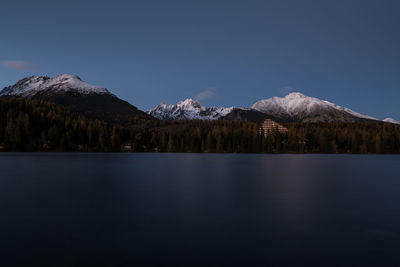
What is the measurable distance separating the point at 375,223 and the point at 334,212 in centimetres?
335

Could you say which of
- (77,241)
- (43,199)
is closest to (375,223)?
(77,241)

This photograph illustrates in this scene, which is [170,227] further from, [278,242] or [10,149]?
[10,149]

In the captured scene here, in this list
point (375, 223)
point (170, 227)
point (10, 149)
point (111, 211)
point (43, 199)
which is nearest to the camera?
point (170, 227)

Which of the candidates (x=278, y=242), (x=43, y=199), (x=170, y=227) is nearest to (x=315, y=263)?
(x=278, y=242)

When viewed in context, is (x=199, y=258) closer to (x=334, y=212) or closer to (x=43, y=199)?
(x=334, y=212)

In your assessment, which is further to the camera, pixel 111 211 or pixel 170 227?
pixel 111 211

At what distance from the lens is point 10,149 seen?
626 feet

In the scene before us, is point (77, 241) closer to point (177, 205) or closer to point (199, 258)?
point (199, 258)

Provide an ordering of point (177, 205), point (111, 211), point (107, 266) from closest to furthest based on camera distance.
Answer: point (107, 266), point (111, 211), point (177, 205)

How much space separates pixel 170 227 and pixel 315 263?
25.9ft

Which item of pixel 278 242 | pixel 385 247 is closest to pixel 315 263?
pixel 278 242

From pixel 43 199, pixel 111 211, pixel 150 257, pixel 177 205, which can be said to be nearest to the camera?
pixel 150 257

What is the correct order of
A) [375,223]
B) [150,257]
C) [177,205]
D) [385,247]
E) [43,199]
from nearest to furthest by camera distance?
[150,257] < [385,247] < [375,223] < [177,205] < [43,199]

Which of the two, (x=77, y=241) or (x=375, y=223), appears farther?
(x=375, y=223)
